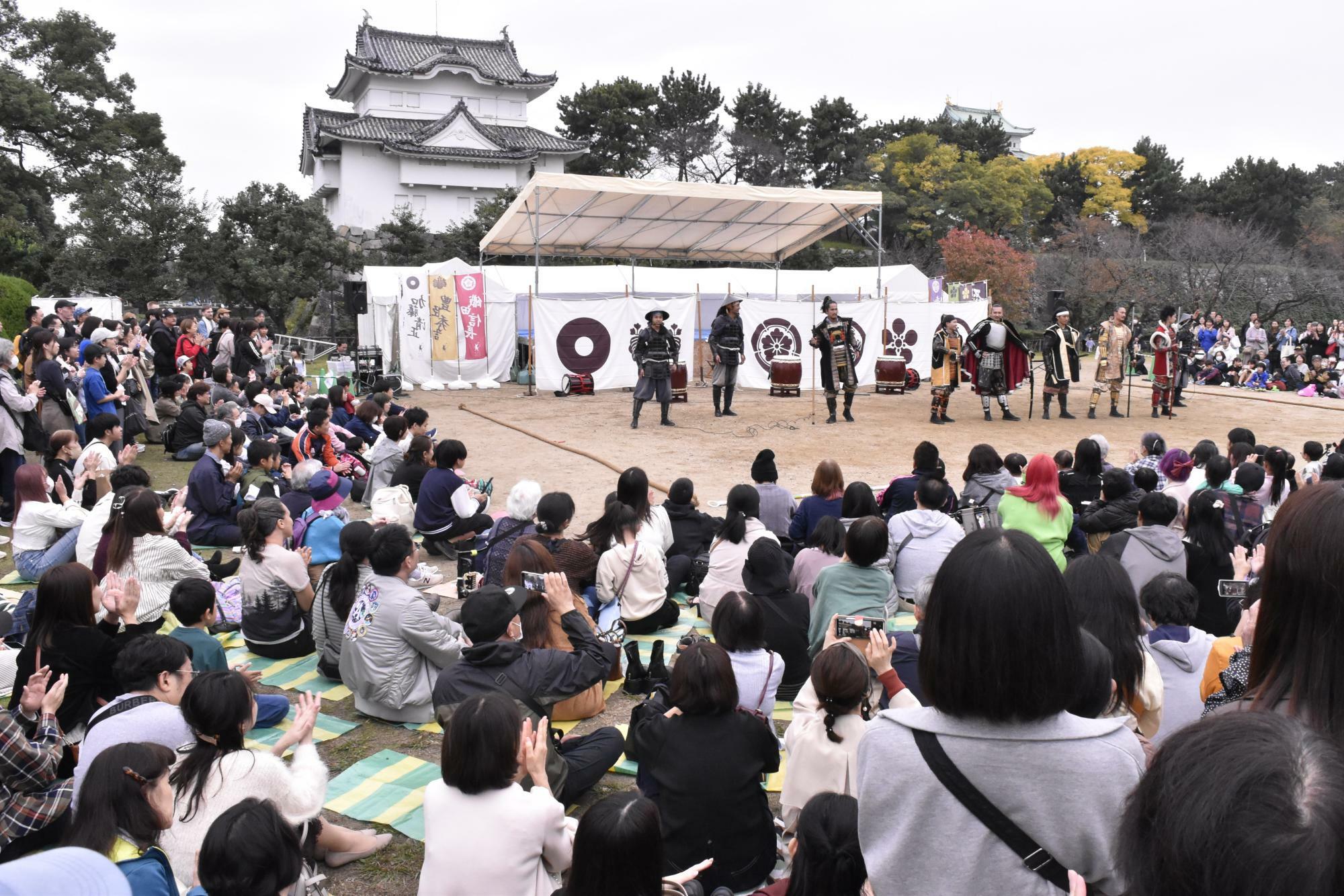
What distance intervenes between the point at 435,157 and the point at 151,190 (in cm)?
1388

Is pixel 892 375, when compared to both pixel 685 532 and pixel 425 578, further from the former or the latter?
pixel 425 578

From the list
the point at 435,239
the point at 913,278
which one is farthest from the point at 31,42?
the point at 913,278

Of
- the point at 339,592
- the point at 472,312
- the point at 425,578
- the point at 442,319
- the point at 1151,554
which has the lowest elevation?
the point at 425,578

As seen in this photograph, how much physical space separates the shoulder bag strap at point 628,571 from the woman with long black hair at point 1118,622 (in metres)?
2.82

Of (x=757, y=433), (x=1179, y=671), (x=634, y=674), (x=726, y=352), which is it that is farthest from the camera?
(x=726, y=352)

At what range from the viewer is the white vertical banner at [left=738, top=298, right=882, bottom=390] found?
19.1m

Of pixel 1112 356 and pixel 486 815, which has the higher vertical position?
pixel 1112 356

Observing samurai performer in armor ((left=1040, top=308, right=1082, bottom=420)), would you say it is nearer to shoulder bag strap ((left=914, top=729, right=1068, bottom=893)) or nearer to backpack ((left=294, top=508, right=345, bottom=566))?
backpack ((left=294, top=508, right=345, bottom=566))

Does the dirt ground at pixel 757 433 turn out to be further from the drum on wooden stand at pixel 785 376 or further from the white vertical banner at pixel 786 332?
the white vertical banner at pixel 786 332

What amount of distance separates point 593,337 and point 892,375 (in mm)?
5713

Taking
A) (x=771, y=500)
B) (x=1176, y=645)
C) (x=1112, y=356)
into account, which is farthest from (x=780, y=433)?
Answer: (x=1176, y=645)

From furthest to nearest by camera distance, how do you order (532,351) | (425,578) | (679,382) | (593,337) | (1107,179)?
1. (1107,179)
2. (593,337)
3. (532,351)
4. (679,382)
5. (425,578)

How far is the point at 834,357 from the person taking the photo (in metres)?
14.3

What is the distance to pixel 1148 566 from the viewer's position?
16.0 feet
